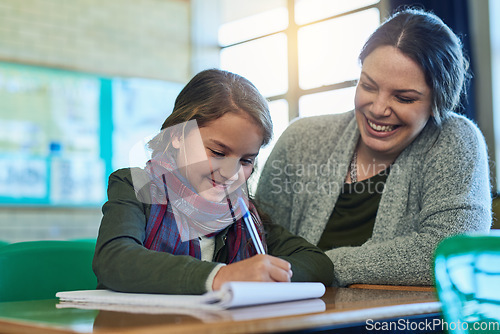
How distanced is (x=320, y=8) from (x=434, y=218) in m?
4.09

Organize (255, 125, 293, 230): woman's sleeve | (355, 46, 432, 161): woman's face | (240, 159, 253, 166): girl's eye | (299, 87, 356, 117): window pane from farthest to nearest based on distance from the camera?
(299, 87, 356, 117): window pane
(255, 125, 293, 230): woman's sleeve
(355, 46, 432, 161): woman's face
(240, 159, 253, 166): girl's eye

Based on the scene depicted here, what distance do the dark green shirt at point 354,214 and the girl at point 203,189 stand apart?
1.01 ft

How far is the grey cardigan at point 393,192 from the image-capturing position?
125 centimetres

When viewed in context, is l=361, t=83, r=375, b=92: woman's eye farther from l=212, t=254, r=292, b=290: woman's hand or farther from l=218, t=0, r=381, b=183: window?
l=218, t=0, r=381, b=183: window

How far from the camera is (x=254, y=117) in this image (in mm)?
1210

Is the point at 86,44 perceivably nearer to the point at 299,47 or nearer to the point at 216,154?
the point at 299,47

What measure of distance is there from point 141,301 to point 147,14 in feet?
16.7

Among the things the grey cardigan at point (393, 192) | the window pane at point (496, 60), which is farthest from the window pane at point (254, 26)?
the grey cardigan at point (393, 192)

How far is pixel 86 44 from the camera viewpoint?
5.06m

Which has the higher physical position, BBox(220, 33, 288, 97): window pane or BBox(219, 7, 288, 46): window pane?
BBox(219, 7, 288, 46): window pane

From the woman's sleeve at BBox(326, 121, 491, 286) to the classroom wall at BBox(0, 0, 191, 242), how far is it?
Answer: 3.89 meters

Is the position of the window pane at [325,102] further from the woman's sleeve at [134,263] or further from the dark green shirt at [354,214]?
the woman's sleeve at [134,263]

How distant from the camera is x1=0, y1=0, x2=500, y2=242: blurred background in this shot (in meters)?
4.64

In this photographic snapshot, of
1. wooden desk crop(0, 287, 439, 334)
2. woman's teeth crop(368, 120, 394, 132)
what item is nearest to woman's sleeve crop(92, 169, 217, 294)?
wooden desk crop(0, 287, 439, 334)
